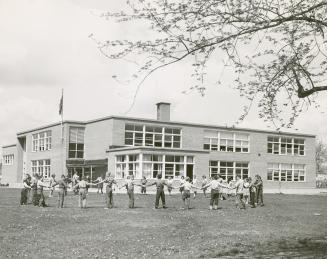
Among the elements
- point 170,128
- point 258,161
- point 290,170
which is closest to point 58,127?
point 170,128

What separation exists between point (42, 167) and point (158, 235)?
1744 inches

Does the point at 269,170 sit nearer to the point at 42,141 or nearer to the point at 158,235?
the point at 42,141

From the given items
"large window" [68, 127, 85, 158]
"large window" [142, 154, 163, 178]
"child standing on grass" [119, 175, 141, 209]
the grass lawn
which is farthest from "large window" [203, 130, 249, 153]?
the grass lawn

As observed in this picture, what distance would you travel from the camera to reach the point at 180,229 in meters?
15.8

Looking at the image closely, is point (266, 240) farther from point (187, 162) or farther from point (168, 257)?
point (187, 162)

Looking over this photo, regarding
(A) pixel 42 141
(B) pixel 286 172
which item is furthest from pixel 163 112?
(B) pixel 286 172

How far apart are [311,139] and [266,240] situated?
48992 millimetres

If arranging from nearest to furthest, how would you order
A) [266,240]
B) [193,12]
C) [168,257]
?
[193,12]
[168,257]
[266,240]

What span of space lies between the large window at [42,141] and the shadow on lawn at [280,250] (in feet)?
146

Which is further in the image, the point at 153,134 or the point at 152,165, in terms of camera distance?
the point at 153,134

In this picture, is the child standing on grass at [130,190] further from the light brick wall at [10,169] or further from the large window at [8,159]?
the large window at [8,159]

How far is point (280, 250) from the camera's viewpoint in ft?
38.9

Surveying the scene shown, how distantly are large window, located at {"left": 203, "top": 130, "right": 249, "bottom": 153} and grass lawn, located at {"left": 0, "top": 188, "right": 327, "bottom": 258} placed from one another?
31.4 m

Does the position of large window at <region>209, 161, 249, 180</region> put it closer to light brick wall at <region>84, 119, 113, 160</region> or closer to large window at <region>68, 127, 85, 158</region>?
light brick wall at <region>84, 119, 113, 160</region>
